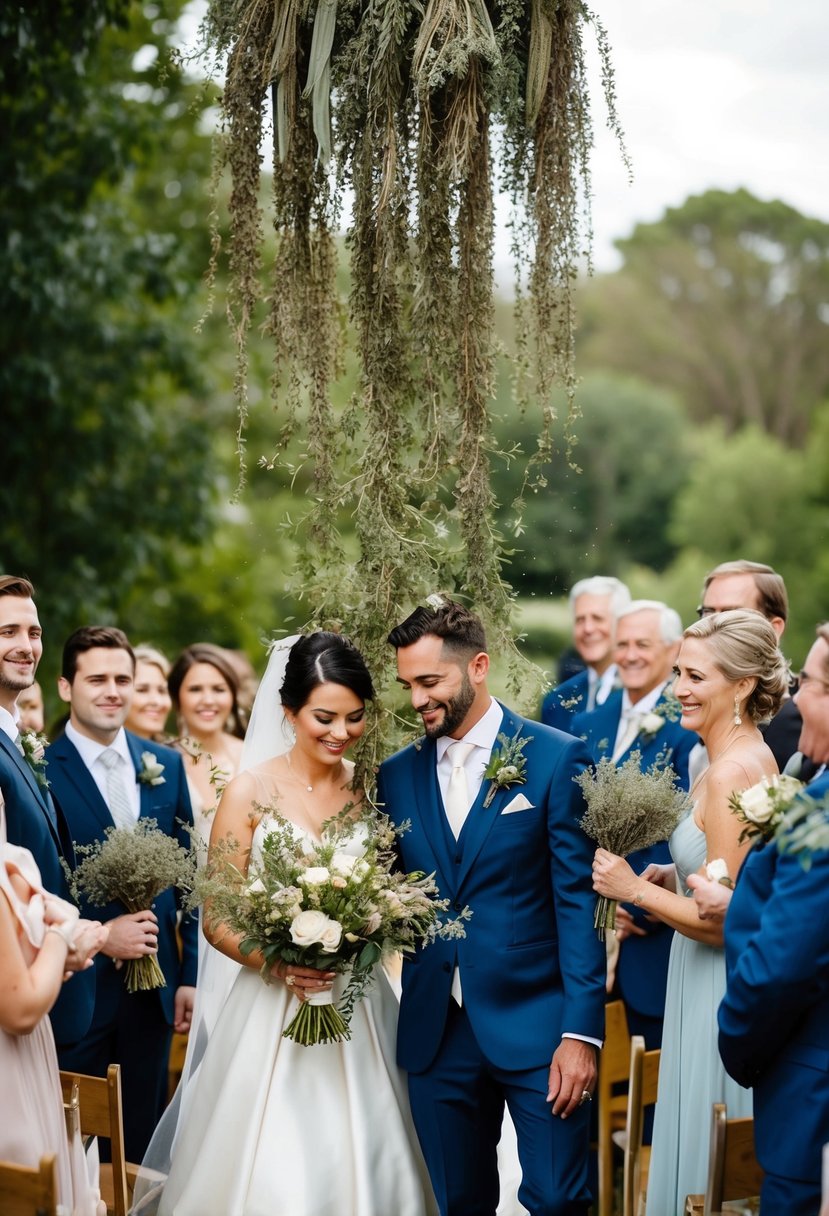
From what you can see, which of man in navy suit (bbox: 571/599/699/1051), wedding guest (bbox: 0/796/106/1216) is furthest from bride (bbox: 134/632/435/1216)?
man in navy suit (bbox: 571/599/699/1051)

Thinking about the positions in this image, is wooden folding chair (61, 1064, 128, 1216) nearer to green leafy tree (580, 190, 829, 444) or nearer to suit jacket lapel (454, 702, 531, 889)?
suit jacket lapel (454, 702, 531, 889)

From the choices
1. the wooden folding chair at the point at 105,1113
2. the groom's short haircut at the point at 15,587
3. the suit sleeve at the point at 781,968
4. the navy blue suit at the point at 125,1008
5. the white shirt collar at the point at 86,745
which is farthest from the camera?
the white shirt collar at the point at 86,745

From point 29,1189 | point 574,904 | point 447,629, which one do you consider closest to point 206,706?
point 447,629

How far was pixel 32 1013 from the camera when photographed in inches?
128

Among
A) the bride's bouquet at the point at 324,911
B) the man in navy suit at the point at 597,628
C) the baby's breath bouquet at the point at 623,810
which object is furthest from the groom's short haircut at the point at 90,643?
the man in navy suit at the point at 597,628

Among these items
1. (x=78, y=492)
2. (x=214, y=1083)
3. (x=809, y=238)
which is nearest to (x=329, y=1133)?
(x=214, y=1083)

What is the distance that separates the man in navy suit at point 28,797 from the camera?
13.9ft

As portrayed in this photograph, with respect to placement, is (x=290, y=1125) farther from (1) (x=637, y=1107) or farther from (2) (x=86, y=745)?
(2) (x=86, y=745)

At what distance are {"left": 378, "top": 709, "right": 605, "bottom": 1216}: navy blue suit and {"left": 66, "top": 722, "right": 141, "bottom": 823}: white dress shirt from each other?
176 cm

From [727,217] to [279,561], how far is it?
34.0 meters

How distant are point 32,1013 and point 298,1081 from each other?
129 cm

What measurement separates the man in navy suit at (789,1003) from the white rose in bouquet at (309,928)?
3.80ft

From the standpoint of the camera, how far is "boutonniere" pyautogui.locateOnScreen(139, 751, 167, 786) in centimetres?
561

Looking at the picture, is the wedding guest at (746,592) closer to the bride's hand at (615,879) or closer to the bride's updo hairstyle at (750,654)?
the bride's updo hairstyle at (750,654)
